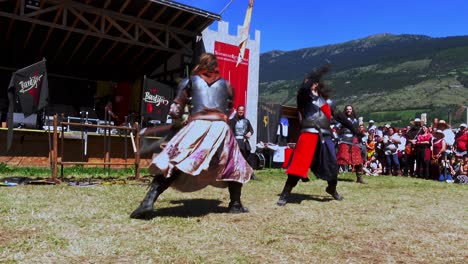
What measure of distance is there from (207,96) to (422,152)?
1008 cm

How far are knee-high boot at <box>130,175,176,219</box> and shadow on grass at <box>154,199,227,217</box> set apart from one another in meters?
0.29

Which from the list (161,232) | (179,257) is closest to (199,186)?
(161,232)

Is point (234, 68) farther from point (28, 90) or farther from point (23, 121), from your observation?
point (28, 90)

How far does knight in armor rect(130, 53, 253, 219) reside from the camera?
14.7 ft

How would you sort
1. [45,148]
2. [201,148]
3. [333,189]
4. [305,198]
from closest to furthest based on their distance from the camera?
1. [201,148]
2. [333,189]
3. [305,198]
4. [45,148]

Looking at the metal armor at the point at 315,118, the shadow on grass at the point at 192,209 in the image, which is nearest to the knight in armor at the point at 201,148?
the shadow on grass at the point at 192,209

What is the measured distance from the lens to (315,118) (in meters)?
6.28

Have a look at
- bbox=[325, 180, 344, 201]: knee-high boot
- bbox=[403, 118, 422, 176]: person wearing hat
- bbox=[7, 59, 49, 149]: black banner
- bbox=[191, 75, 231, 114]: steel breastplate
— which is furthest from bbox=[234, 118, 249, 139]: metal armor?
bbox=[403, 118, 422, 176]: person wearing hat

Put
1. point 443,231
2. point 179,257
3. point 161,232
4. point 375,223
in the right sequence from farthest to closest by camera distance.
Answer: point 375,223
point 443,231
point 161,232
point 179,257

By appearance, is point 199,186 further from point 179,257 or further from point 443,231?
point 443,231

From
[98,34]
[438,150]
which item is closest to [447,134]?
[438,150]

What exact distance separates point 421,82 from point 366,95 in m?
16.0

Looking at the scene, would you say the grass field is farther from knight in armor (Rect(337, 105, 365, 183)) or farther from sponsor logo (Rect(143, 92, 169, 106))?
sponsor logo (Rect(143, 92, 169, 106))

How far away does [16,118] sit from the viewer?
42.1ft
